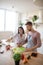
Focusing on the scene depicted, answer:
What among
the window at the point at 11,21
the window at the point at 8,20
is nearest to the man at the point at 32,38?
the window at the point at 8,20

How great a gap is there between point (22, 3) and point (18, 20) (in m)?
1.35

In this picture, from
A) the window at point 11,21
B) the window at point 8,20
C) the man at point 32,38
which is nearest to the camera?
the man at point 32,38

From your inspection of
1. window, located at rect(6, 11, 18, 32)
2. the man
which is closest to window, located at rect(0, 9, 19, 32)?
window, located at rect(6, 11, 18, 32)

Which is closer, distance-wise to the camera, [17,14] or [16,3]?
[16,3]

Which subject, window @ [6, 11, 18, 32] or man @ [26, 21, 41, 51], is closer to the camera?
man @ [26, 21, 41, 51]

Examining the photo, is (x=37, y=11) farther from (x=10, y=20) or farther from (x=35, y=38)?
(x=35, y=38)

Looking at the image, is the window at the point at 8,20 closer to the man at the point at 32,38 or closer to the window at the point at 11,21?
the window at the point at 11,21

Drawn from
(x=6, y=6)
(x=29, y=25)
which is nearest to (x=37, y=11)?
(x=6, y=6)

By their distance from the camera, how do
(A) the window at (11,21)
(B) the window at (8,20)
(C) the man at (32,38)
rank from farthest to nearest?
(A) the window at (11,21) < (B) the window at (8,20) < (C) the man at (32,38)

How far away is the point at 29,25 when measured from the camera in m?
2.25

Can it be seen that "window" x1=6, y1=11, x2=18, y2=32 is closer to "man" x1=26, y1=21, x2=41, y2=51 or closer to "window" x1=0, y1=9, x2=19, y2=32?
"window" x1=0, y1=9, x2=19, y2=32

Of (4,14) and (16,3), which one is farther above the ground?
(16,3)

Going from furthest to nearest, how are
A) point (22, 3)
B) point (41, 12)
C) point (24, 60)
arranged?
point (22, 3) < point (41, 12) < point (24, 60)

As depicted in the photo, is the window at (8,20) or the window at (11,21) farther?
the window at (11,21)
